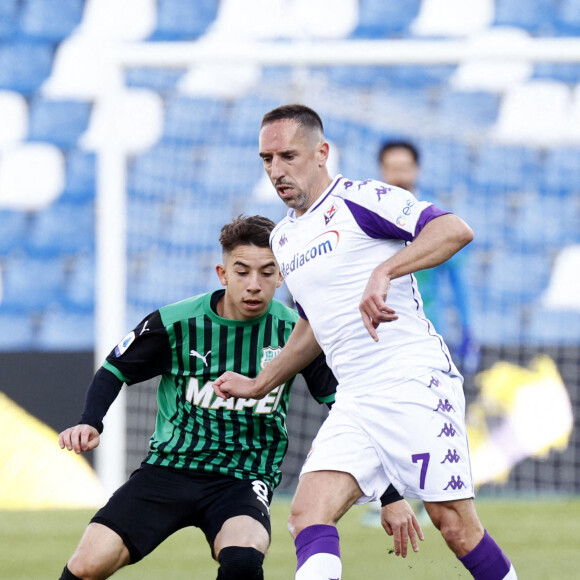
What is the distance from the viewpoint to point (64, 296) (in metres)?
10.7

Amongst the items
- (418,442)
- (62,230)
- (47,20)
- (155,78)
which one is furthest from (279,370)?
(47,20)

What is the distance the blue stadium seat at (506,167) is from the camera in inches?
400

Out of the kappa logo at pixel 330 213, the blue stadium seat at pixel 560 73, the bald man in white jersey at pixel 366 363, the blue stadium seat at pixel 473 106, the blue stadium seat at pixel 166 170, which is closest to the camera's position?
the bald man in white jersey at pixel 366 363

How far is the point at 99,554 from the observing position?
3.38 m

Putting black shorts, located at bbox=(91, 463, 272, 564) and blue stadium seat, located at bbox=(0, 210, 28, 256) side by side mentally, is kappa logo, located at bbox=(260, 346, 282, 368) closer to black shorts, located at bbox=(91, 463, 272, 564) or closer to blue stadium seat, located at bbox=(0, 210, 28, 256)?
black shorts, located at bbox=(91, 463, 272, 564)

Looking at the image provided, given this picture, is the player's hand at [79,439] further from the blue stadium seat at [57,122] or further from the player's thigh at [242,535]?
the blue stadium seat at [57,122]

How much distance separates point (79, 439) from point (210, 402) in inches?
20.1

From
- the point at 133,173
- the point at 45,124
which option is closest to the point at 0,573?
the point at 133,173

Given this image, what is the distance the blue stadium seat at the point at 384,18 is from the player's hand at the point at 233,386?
348 inches

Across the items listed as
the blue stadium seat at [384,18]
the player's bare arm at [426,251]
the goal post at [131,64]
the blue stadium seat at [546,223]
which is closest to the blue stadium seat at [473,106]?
the blue stadium seat at [384,18]

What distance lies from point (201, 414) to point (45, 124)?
864 centimetres

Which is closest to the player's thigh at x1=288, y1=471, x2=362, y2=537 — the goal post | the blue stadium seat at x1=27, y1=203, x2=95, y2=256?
the goal post

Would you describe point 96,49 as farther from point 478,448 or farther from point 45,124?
point 478,448

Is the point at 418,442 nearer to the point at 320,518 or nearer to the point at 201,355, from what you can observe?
the point at 320,518
